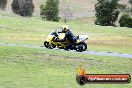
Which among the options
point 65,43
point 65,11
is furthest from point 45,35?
point 65,11

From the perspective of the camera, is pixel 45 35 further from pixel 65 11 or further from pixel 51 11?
pixel 65 11

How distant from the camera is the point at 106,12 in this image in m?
98.2

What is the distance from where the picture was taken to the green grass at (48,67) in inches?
816

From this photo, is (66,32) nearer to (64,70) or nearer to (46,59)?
(46,59)

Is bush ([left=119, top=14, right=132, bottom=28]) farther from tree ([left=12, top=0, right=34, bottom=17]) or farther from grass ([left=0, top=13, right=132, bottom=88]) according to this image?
grass ([left=0, top=13, right=132, bottom=88])

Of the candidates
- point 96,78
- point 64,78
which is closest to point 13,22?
point 64,78

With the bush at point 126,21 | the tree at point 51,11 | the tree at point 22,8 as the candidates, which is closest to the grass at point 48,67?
the bush at point 126,21

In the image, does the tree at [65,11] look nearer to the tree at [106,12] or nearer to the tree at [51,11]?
the tree at [51,11]

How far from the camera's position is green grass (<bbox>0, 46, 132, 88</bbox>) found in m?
20.7

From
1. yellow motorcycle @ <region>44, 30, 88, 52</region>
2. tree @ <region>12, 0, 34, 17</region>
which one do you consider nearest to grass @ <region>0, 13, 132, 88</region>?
yellow motorcycle @ <region>44, 30, 88, 52</region>

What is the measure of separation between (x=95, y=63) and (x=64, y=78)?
5164 millimetres

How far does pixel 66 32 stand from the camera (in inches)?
1282

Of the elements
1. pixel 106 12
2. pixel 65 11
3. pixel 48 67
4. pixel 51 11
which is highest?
pixel 48 67

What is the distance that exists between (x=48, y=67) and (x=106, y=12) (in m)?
74.4
